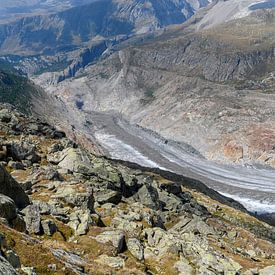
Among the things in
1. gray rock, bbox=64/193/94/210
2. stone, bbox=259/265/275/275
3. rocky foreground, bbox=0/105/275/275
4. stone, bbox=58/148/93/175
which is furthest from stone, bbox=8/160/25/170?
stone, bbox=259/265/275/275

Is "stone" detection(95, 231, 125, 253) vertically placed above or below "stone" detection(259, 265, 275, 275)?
above

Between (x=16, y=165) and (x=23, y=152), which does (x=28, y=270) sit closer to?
(x=16, y=165)

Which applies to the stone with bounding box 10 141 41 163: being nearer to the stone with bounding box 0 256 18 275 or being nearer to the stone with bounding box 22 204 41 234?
the stone with bounding box 22 204 41 234

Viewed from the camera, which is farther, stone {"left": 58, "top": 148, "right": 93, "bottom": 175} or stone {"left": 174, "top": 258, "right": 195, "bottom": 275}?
stone {"left": 58, "top": 148, "right": 93, "bottom": 175}

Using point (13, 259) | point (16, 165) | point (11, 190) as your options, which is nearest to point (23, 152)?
point (16, 165)

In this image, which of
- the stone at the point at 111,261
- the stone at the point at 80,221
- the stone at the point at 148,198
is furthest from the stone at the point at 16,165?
the stone at the point at 111,261
